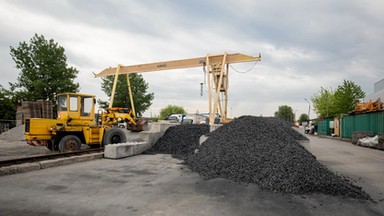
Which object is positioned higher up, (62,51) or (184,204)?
(62,51)

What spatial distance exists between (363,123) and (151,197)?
2358cm

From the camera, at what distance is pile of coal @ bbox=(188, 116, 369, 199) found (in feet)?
18.4

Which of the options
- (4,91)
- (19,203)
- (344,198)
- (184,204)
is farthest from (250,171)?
(4,91)

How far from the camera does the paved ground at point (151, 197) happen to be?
4.31 m

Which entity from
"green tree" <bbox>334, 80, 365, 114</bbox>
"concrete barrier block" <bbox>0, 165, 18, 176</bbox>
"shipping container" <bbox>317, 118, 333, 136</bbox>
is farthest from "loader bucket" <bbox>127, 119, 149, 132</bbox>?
"green tree" <bbox>334, 80, 365, 114</bbox>

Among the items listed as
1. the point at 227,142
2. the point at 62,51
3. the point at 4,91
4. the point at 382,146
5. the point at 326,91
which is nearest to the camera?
the point at 227,142

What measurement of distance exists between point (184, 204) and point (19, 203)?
2867 mm

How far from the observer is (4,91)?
95.2 feet

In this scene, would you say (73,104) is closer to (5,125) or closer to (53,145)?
(53,145)

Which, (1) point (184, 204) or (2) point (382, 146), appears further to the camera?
(2) point (382, 146)

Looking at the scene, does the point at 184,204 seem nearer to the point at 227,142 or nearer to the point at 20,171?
the point at 227,142

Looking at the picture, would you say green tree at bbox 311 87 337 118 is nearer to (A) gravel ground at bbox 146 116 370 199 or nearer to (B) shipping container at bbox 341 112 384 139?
(B) shipping container at bbox 341 112 384 139

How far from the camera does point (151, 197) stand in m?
5.01

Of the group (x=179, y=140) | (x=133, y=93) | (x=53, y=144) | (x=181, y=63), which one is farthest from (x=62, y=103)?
(x=133, y=93)
